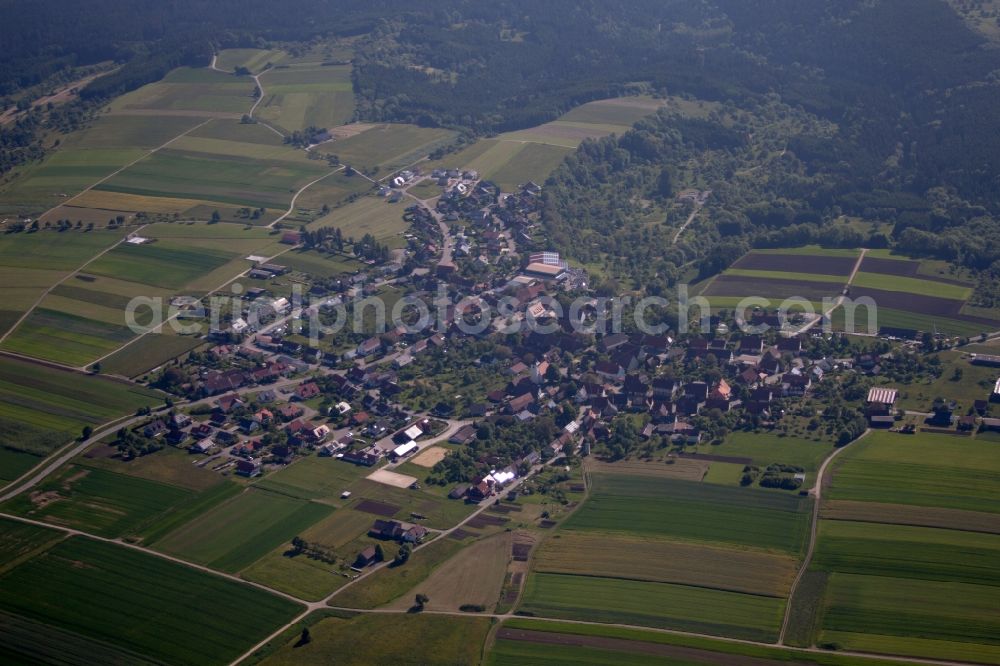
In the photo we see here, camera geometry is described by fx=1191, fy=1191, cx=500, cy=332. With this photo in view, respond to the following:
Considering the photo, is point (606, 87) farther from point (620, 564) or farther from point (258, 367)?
point (620, 564)

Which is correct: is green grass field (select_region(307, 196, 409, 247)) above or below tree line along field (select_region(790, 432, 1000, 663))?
above

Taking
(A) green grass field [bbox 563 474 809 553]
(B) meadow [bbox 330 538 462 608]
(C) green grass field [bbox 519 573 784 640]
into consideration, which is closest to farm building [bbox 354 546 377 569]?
(B) meadow [bbox 330 538 462 608]

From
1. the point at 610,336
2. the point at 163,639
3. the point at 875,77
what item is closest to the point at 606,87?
the point at 875,77

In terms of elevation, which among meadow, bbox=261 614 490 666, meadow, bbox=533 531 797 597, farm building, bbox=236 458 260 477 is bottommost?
meadow, bbox=261 614 490 666

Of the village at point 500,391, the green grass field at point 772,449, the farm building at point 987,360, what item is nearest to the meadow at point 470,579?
the village at point 500,391

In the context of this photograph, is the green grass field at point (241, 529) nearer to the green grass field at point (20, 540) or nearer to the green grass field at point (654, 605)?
the green grass field at point (20, 540)

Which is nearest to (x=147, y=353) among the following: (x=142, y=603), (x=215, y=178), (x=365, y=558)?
(x=142, y=603)

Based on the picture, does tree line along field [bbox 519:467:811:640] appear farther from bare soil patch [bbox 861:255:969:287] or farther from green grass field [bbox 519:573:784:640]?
bare soil patch [bbox 861:255:969:287]
